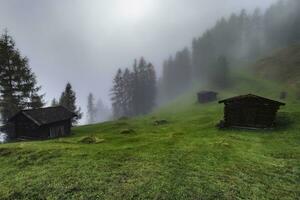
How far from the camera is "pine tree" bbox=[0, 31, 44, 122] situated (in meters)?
46.1

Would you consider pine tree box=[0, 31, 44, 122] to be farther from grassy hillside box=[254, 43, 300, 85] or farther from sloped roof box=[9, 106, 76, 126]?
grassy hillside box=[254, 43, 300, 85]

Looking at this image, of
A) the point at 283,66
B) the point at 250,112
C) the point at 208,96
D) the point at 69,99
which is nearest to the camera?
the point at 250,112

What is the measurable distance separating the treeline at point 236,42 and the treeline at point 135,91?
98.3 feet

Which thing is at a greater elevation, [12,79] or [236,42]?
[236,42]

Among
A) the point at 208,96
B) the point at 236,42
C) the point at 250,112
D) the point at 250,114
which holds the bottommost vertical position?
the point at 250,114

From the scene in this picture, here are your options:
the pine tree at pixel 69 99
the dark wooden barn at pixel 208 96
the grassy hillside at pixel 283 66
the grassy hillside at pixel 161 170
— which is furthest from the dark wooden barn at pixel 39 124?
the grassy hillside at pixel 283 66

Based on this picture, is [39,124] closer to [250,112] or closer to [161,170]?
[161,170]

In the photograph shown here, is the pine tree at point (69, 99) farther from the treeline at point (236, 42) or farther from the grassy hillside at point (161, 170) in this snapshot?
the treeline at point (236, 42)

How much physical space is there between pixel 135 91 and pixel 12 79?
51.4 metres

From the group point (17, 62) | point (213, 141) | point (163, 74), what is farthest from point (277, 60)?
point (17, 62)

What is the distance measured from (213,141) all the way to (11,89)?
37940 millimetres

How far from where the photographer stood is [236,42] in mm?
127875

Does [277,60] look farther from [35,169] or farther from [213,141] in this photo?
[35,169]

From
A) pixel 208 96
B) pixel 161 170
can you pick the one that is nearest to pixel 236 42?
pixel 208 96
